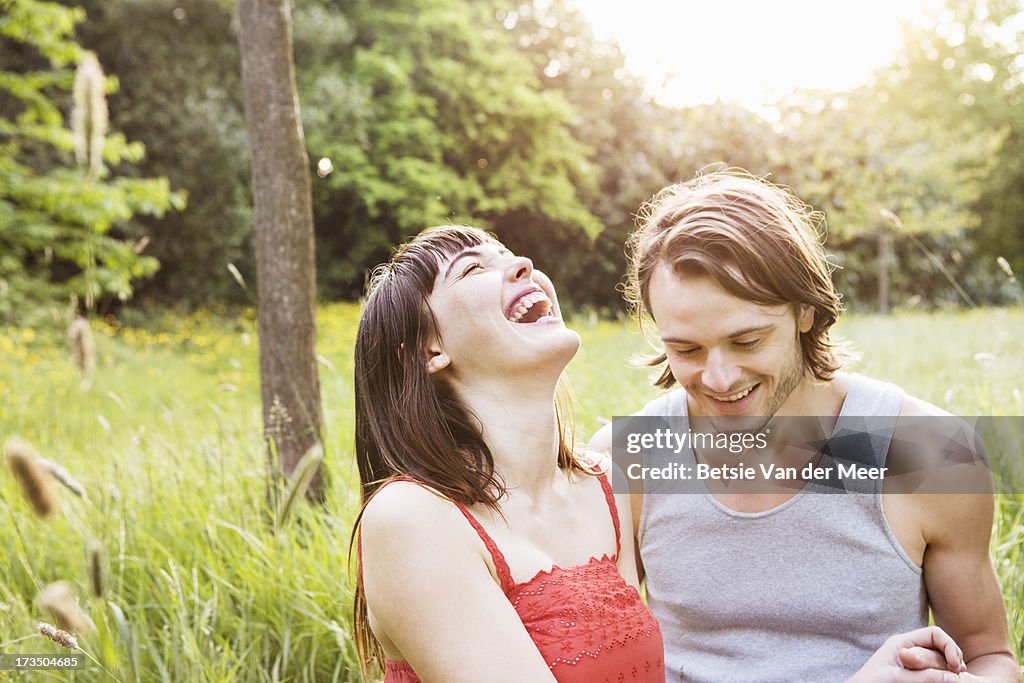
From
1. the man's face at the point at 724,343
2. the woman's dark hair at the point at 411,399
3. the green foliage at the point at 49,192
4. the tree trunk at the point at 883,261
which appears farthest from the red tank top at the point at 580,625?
the tree trunk at the point at 883,261

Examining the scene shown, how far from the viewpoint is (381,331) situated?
1.69m

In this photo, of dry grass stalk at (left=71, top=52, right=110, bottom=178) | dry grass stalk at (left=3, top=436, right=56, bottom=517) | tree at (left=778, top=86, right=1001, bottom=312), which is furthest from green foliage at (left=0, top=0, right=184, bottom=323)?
tree at (left=778, top=86, right=1001, bottom=312)

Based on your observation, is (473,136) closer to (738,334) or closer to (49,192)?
(49,192)

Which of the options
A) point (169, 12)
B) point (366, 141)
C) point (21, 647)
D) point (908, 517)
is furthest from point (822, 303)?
point (169, 12)

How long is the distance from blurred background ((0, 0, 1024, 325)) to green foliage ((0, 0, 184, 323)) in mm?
139

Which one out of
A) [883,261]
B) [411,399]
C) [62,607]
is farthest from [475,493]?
[883,261]

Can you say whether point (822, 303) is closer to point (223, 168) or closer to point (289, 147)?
point (289, 147)

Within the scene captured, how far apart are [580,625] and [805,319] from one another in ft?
3.12

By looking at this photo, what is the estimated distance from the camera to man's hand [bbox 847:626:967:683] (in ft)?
5.11

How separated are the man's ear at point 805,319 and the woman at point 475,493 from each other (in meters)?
0.66

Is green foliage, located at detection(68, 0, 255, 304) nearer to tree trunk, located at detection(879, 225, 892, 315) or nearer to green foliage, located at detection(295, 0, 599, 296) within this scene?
green foliage, located at detection(295, 0, 599, 296)

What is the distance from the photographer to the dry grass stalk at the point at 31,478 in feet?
3.01

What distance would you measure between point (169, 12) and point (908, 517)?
44.8 ft

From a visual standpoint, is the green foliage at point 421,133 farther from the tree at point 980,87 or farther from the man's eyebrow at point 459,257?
the tree at point 980,87
